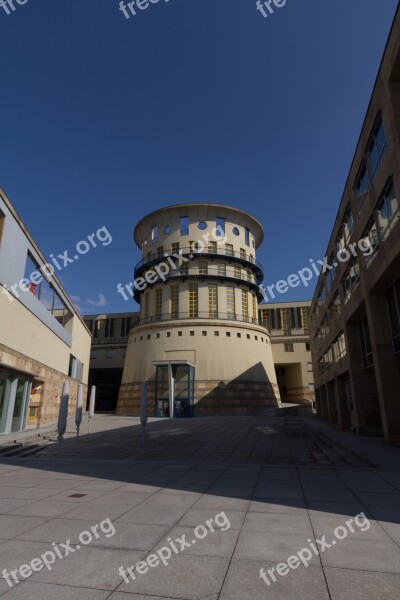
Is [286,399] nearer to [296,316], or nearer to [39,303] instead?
[296,316]

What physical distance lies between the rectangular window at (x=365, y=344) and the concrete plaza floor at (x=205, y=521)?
26.3 feet

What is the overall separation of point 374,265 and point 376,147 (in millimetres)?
5061

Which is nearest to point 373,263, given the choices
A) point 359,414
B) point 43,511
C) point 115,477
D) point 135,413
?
point 359,414

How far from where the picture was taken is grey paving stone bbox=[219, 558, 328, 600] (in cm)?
357

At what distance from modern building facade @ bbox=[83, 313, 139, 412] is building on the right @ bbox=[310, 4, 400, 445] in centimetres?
4103

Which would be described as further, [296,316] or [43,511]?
[296,316]

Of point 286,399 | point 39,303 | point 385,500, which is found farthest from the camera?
point 286,399

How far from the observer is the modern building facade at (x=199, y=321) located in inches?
1602

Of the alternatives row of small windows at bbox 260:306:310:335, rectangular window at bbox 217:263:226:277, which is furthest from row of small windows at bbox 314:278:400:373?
row of small windows at bbox 260:306:310:335

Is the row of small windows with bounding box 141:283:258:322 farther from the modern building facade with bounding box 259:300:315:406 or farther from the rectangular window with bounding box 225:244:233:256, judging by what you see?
the modern building facade with bounding box 259:300:315:406

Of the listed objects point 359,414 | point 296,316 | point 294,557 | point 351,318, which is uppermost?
point 296,316

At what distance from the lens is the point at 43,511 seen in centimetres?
659

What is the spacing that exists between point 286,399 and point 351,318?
3827 centimetres

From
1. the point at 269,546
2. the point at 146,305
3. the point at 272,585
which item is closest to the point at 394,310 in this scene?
the point at 269,546
